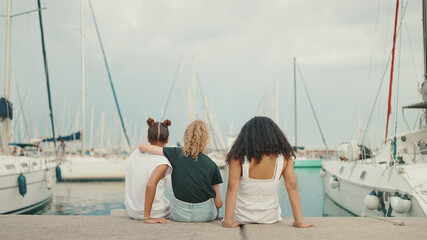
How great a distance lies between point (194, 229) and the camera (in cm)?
403

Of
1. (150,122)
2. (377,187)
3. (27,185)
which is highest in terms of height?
(150,122)

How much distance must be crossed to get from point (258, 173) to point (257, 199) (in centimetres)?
29

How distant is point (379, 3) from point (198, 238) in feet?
61.5

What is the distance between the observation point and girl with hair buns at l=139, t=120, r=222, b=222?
4570mm

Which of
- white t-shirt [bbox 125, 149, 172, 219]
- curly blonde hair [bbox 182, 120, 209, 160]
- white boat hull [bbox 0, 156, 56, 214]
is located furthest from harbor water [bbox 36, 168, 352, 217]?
curly blonde hair [bbox 182, 120, 209, 160]

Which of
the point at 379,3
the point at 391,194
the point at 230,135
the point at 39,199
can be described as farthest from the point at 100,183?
the point at 230,135

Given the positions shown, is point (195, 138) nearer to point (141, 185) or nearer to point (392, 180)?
point (141, 185)

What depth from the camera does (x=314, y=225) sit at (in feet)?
14.0

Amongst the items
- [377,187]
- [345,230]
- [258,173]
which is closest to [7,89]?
[377,187]

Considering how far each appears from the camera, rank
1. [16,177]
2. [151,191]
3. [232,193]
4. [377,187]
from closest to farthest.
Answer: [232,193] → [151,191] → [377,187] → [16,177]

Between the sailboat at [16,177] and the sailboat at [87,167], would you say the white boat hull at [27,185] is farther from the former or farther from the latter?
the sailboat at [87,167]

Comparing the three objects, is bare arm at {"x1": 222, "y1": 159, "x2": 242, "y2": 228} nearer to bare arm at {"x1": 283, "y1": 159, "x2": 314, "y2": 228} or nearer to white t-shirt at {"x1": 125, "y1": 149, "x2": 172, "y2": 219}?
bare arm at {"x1": 283, "y1": 159, "x2": 314, "y2": 228}

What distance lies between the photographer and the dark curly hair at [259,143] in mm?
4195

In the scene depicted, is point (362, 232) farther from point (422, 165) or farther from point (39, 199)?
point (39, 199)
